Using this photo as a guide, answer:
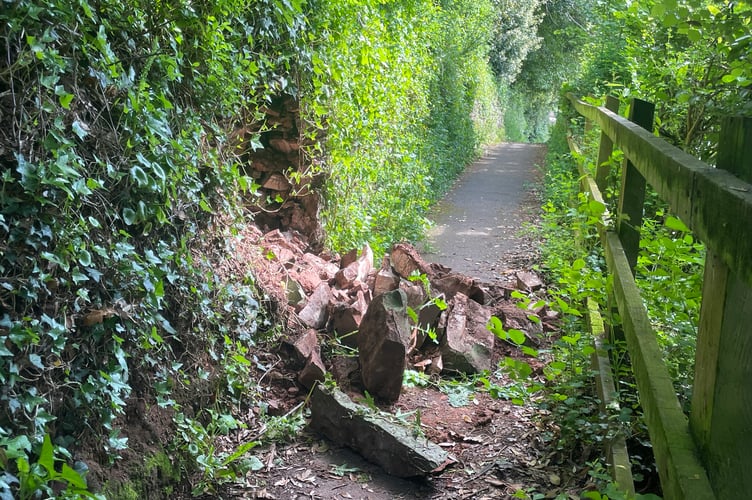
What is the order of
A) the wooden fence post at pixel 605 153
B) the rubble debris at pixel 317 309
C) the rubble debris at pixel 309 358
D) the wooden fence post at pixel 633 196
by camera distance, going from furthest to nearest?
the wooden fence post at pixel 605 153, the rubble debris at pixel 317 309, the rubble debris at pixel 309 358, the wooden fence post at pixel 633 196

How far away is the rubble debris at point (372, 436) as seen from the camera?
3662mm

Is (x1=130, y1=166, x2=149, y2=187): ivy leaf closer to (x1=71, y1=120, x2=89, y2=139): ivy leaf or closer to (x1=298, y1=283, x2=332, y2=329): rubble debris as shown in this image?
(x1=71, y1=120, x2=89, y2=139): ivy leaf

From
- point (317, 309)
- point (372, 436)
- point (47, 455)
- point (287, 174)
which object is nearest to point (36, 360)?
point (47, 455)

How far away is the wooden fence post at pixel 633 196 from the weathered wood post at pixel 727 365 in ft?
6.99

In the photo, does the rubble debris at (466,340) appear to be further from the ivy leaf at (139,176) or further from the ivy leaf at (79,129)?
the ivy leaf at (79,129)

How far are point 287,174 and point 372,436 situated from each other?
305cm

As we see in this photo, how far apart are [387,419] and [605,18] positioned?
11.0m

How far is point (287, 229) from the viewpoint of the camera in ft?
21.2

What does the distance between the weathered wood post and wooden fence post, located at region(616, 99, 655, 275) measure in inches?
83.9

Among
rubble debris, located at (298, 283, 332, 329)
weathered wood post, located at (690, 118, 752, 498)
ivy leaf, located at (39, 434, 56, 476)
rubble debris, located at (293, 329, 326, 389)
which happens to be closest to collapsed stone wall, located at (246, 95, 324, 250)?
rubble debris, located at (298, 283, 332, 329)

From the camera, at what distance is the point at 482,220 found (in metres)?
10.4

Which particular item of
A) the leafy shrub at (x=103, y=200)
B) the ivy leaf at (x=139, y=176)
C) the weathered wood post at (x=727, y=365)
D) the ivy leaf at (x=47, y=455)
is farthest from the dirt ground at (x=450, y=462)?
the ivy leaf at (x=139, y=176)

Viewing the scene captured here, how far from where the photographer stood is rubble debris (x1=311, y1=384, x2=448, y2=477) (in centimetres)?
366

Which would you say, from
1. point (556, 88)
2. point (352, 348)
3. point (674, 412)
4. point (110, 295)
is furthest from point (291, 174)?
point (556, 88)
